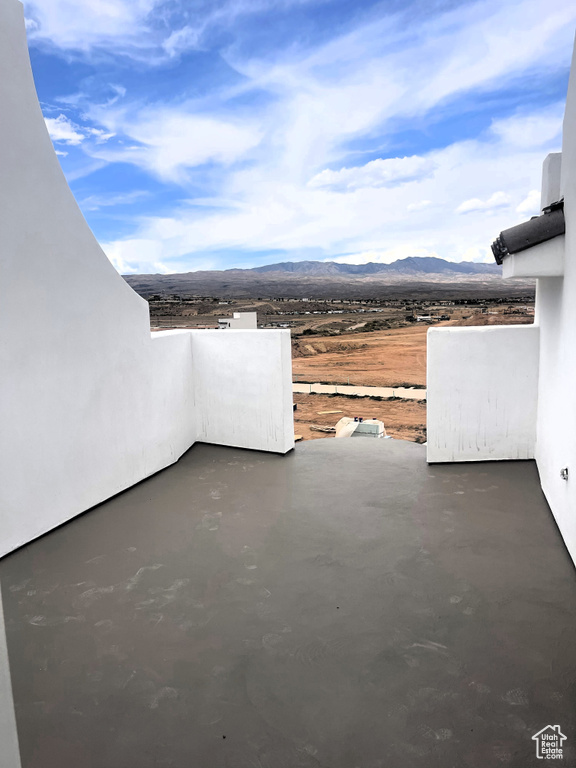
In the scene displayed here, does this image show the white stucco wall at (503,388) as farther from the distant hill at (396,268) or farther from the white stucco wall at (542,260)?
the distant hill at (396,268)

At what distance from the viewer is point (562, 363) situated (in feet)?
16.9

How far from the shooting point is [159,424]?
23.9ft

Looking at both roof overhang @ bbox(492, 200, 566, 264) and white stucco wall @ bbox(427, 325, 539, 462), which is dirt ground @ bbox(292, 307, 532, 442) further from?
roof overhang @ bbox(492, 200, 566, 264)

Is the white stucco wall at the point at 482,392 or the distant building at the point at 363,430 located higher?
the white stucco wall at the point at 482,392

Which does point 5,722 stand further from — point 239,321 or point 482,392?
point 239,321

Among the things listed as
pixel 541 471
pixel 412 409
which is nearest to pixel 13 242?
pixel 541 471

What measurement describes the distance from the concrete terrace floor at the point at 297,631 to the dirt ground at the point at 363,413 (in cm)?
909

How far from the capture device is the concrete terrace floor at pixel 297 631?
2.76 m

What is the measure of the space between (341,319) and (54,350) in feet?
139

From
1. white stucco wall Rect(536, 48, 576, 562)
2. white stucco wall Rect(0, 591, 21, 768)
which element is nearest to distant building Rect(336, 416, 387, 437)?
white stucco wall Rect(536, 48, 576, 562)

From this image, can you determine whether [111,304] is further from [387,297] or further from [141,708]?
[387,297]

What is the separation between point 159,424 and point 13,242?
325cm

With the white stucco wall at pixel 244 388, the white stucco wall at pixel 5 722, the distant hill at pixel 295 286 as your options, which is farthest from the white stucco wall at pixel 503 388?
the distant hill at pixel 295 286

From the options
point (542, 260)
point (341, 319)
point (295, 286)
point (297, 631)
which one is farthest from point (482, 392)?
point (295, 286)
